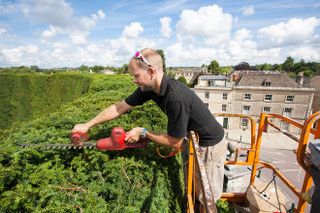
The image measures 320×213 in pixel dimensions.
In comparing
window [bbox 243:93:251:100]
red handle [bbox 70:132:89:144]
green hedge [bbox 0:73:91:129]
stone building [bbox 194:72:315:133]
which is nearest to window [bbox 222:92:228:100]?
stone building [bbox 194:72:315:133]

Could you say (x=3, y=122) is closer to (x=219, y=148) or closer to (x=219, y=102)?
(x=219, y=148)

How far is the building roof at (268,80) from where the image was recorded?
28.9 m

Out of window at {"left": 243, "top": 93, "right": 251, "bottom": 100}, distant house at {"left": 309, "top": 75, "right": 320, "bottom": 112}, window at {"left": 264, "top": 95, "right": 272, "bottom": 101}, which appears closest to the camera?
window at {"left": 264, "top": 95, "right": 272, "bottom": 101}

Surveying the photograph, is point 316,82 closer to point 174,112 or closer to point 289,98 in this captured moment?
point 289,98

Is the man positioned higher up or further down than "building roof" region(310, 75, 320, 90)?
higher up

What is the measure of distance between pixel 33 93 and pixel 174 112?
1893cm

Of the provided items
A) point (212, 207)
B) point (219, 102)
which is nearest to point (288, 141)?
point (219, 102)

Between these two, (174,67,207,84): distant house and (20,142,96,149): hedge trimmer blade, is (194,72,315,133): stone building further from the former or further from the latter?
(20,142,96,149): hedge trimmer blade

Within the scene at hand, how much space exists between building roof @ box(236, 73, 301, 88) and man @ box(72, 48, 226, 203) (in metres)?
31.0

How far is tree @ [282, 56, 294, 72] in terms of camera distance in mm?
89994

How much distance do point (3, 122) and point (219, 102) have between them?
92.0 ft

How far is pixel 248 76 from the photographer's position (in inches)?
1227

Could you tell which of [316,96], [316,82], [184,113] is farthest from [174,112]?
[316,82]

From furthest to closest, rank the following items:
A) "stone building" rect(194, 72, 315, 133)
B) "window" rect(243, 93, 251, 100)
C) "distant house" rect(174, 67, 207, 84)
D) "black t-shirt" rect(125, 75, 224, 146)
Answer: "distant house" rect(174, 67, 207, 84)
"window" rect(243, 93, 251, 100)
"stone building" rect(194, 72, 315, 133)
"black t-shirt" rect(125, 75, 224, 146)
